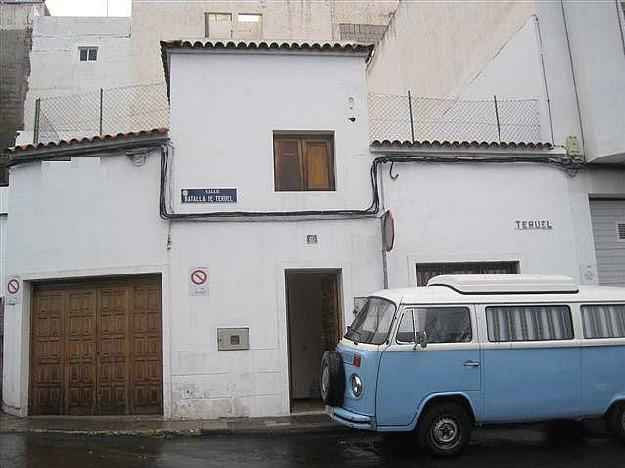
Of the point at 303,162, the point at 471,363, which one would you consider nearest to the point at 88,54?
the point at 303,162

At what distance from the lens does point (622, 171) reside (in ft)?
37.9

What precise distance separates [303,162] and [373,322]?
12.9 feet

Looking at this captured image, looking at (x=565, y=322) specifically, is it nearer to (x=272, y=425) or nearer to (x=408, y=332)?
(x=408, y=332)

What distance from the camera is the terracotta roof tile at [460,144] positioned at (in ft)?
35.0

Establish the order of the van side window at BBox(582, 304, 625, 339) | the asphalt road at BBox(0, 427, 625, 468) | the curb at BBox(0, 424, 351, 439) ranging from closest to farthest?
the asphalt road at BBox(0, 427, 625, 468)
the van side window at BBox(582, 304, 625, 339)
the curb at BBox(0, 424, 351, 439)

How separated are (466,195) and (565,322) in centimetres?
358

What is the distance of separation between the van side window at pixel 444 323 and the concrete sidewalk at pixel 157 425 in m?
2.59

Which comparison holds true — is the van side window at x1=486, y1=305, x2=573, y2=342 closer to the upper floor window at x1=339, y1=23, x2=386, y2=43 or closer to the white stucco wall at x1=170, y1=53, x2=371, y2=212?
the white stucco wall at x1=170, y1=53, x2=371, y2=212

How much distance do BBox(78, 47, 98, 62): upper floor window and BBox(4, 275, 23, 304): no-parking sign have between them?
56.4 feet

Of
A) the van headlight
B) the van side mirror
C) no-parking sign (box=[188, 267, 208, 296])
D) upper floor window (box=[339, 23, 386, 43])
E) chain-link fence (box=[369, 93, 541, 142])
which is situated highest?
upper floor window (box=[339, 23, 386, 43])

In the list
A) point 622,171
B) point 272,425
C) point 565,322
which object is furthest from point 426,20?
point 272,425

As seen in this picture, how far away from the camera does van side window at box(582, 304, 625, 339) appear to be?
7.89m

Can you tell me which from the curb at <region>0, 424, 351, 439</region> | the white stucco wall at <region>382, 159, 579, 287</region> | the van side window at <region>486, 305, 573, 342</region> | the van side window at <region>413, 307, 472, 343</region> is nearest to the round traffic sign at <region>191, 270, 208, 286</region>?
the curb at <region>0, 424, 351, 439</region>

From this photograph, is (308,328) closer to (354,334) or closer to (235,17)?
(354,334)
